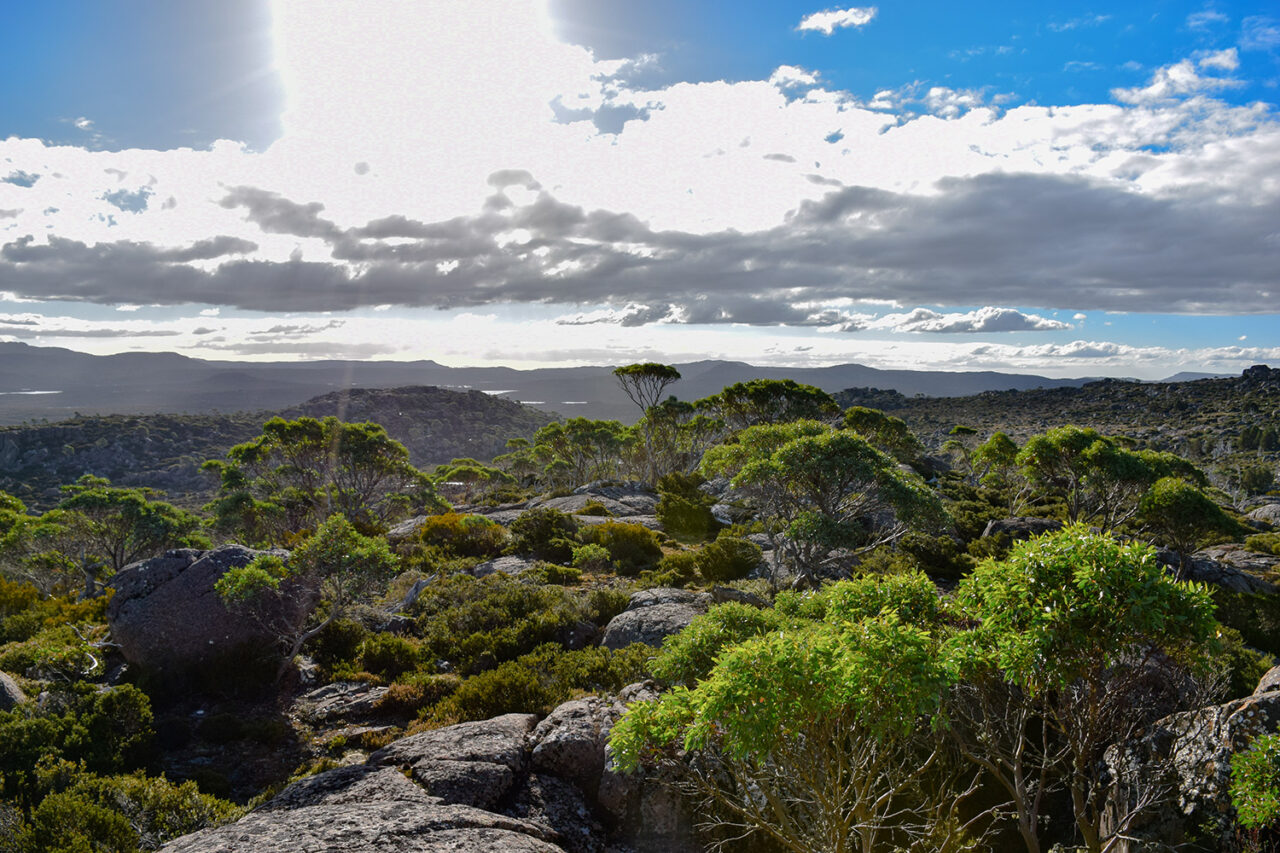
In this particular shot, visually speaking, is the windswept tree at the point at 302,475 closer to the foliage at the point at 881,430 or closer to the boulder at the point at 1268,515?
the foliage at the point at 881,430

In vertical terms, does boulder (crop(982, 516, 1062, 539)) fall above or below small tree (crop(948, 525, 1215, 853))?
below

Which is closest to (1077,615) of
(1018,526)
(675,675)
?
(675,675)

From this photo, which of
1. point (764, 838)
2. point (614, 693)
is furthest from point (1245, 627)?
point (614, 693)

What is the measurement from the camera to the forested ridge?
6324mm

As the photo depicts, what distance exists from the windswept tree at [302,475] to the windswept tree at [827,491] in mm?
25341

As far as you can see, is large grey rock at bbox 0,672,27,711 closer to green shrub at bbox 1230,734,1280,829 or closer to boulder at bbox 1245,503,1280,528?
green shrub at bbox 1230,734,1280,829

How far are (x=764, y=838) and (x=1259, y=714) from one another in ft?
24.5

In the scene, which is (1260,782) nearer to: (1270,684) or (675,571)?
(1270,684)

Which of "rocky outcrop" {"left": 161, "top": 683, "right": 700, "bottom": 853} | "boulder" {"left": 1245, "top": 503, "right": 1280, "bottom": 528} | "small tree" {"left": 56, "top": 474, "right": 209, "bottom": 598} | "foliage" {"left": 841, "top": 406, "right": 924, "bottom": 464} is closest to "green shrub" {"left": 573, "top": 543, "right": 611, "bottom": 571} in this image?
"rocky outcrop" {"left": 161, "top": 683, "right": 700, "bottom": 853}

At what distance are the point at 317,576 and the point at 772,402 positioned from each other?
3630 centimetres

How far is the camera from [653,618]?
15.7 meters

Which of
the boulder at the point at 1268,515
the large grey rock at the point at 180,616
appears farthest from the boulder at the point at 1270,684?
the boulder at the point at 1268,515

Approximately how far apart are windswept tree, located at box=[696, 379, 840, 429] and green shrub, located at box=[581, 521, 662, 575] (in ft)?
64.3

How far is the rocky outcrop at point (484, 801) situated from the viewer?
700 cm
